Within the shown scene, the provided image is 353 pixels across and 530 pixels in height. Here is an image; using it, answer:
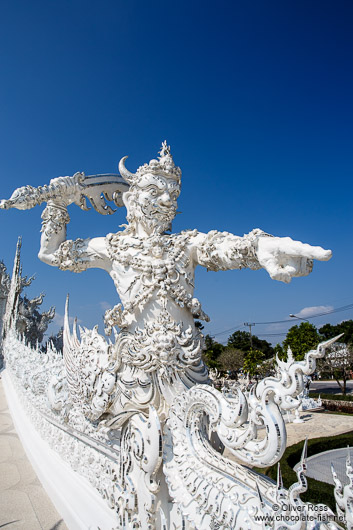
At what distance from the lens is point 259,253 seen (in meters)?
1.99

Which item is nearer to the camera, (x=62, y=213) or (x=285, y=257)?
(x=285, y=257)

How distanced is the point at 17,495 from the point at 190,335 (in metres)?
2.50

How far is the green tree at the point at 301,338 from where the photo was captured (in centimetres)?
2165

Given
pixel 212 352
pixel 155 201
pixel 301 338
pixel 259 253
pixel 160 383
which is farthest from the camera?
pixel 212 352

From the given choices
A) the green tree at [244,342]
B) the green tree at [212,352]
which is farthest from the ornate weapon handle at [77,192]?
the green tree at [244,342]

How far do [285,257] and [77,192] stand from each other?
2.12 m

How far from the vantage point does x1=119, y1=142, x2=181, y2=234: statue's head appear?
2729 millimetres

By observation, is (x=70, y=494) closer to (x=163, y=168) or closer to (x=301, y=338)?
(x=163, y=168)

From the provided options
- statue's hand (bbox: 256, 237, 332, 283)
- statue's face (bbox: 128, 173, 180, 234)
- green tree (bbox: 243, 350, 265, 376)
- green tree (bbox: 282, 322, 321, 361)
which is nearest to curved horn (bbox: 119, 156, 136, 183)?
statue's face (bbox: 128, 173, 180, 234)

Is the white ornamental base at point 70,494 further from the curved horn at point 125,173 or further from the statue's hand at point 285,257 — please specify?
the curved horn at point 125,173

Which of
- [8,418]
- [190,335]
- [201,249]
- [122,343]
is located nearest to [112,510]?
[122,343]

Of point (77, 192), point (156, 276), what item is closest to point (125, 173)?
point (77, 192)

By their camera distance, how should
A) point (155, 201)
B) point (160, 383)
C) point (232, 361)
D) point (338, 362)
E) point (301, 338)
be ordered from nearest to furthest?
point (160, 383) → point (155, 201) → point (338, 362) → point (301, 338) → point (232, 361)

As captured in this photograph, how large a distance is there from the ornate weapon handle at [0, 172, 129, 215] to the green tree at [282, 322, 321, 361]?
20.4 metres
